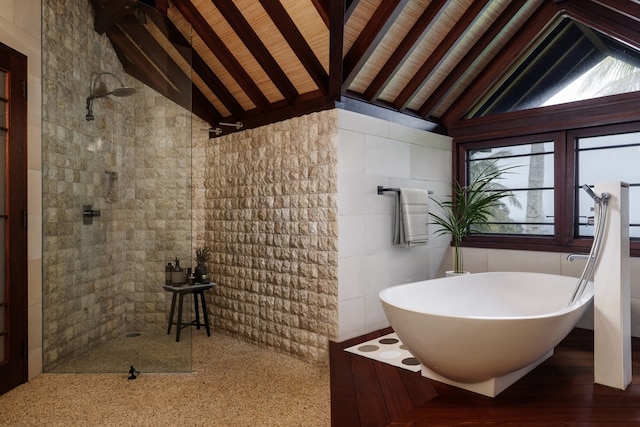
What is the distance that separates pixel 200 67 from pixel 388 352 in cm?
306

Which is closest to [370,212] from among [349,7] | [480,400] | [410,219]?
[410,219]

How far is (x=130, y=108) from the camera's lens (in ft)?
10.2

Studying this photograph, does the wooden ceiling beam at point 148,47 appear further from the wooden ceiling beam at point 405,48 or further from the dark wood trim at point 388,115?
the wooden ceiling beam at point 405,48

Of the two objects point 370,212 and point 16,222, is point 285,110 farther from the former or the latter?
point 16,222

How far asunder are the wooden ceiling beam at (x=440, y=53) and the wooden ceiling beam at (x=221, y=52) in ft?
4.15

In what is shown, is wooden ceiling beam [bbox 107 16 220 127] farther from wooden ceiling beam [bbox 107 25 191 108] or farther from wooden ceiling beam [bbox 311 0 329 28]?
wooden ceiling beam [bbox 311 0 329 28]

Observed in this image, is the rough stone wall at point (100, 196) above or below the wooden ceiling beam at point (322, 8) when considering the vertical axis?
below

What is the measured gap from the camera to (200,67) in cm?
421

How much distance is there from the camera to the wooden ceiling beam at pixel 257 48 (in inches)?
136

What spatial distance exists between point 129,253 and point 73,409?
1016 mm

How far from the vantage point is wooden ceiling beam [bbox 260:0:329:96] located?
3250 millimetres

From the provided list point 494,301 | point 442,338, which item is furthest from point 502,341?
point 494,301

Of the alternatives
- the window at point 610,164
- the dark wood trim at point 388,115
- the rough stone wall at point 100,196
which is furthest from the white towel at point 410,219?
the rough stone wall at point 100,196

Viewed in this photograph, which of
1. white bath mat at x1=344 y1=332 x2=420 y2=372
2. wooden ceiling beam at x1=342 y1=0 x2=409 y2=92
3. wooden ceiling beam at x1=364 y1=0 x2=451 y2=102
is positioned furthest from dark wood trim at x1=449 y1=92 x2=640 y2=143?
white bath mat at x1=344 y1=332 x2=420 y2=372
